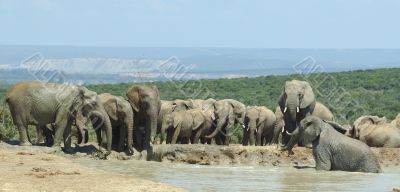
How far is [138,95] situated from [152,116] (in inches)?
29.9

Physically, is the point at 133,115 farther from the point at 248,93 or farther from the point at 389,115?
the point at 248,93

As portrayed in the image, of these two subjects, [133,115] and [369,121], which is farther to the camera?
[369,121]

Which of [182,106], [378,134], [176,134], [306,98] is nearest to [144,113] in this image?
[176,134]

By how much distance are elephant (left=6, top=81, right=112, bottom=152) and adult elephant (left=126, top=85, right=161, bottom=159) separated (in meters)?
1.43

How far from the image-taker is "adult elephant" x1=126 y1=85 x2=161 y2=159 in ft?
77.7

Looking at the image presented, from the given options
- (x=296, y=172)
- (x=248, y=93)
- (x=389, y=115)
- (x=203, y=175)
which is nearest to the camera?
(x=203, y=175)

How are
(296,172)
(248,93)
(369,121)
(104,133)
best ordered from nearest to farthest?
(296,172) < (104,133) < (369,121) < (248,93)

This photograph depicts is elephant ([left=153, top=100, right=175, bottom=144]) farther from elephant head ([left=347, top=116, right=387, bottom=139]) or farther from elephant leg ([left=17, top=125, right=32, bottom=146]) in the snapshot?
elephant head ([left=347, top=116, right=387, bottom=139])

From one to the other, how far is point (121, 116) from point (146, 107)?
0.77m

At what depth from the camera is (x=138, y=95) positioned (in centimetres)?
2423

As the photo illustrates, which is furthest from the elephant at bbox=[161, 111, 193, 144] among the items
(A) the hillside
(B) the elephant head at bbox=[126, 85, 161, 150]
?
(A) the hillside

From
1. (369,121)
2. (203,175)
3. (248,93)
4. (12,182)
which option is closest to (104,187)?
(12,182)

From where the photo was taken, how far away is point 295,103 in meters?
27.0

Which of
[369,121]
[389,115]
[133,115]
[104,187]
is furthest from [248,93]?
[104,187]
